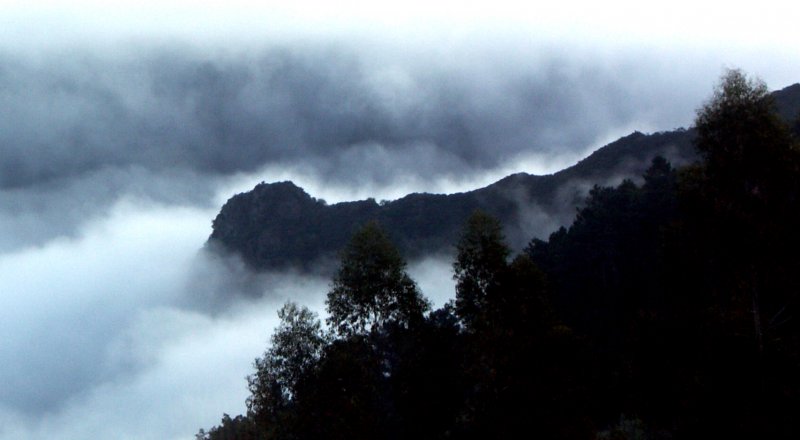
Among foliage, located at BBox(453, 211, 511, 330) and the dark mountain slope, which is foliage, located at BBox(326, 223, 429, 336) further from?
the dark mountain slope

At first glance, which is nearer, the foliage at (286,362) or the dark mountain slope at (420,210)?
the foliage at (286,362)

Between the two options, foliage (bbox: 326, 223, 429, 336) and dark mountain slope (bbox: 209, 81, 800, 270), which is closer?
foliage (bbox: 326, 223, 429, 336)

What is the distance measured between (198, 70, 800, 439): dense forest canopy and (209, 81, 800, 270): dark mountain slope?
83.1m

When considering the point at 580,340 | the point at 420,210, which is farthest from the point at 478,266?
the point at 420,210

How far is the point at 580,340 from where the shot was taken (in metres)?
35.4

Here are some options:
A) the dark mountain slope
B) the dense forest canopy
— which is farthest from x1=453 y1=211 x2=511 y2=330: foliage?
the dark mountain slope

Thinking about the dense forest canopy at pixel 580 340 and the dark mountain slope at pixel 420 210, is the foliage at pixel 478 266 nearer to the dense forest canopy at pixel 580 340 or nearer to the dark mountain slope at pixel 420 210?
the dense forest canopy at pixel 580 340

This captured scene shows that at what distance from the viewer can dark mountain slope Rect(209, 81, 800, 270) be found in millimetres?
129375

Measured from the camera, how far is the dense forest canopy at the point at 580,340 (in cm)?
2930

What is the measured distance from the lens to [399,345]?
3953 cm

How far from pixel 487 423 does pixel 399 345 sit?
6481 millimetres

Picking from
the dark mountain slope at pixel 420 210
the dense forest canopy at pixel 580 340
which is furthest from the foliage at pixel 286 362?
the dark mountain slope at pixel 420 210

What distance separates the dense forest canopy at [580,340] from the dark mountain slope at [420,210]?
273ft

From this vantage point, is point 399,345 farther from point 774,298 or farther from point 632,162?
point 632,162
